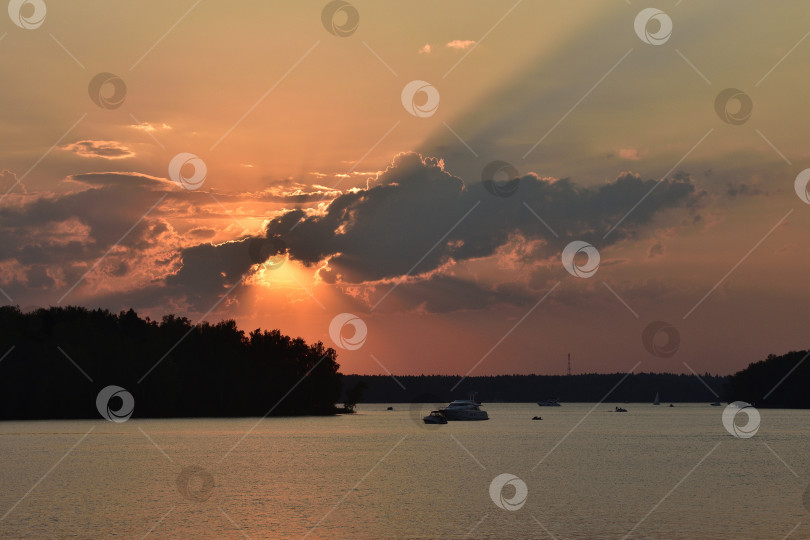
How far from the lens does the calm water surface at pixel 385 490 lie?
58531 millimetres

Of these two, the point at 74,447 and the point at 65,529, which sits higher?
the point at 74,447

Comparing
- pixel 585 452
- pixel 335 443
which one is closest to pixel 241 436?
pixel 335 443

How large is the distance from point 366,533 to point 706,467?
217ft

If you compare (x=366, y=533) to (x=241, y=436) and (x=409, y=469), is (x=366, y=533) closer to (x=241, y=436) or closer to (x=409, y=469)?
(x=409, y=469)

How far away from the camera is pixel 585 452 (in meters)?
138

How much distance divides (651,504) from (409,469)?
120 feet

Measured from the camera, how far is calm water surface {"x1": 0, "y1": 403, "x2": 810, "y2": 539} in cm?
5853

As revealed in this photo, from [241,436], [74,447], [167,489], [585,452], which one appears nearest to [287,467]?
[167,489]

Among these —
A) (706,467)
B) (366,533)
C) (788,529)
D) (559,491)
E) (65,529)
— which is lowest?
(65,529)

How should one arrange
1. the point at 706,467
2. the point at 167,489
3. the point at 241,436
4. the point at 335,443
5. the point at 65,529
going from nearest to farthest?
1. the point at 65,529
2. the point at 167,489
3. the point at 706,467
4. the point at 335,443
5. the point at 241,436

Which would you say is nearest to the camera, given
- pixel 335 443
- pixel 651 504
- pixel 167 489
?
pixel 651 504

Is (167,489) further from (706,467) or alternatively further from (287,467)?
(706,467)

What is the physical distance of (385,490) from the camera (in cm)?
8006

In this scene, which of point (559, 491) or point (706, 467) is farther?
point (706, 467)
